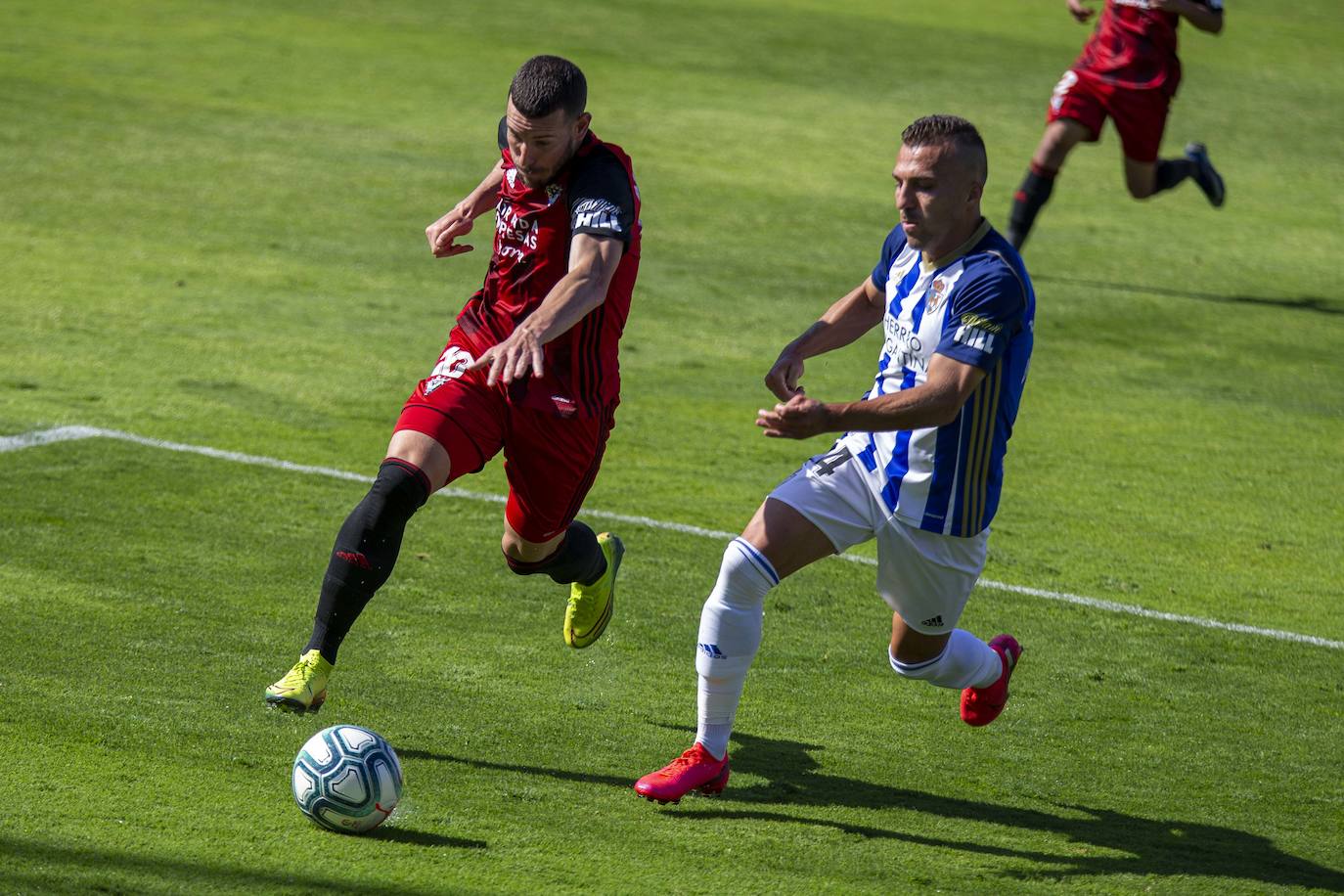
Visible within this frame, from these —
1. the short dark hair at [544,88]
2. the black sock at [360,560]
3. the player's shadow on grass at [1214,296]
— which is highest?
the short dark hair at [544,88]

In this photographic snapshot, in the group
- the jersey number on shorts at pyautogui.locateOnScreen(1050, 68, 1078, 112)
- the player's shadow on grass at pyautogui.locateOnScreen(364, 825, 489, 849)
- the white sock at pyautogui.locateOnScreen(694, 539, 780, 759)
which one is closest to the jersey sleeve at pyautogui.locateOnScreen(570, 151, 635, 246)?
the white sock at pyautogui.locateOnScreen(694, 539, 780, 759)

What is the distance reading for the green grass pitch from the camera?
196 inches

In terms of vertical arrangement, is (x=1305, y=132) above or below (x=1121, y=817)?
below

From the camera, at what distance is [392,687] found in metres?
5.93

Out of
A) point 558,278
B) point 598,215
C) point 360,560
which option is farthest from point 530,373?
point 360,560

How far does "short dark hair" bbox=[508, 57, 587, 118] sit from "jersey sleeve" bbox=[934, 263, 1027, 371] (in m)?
1.38

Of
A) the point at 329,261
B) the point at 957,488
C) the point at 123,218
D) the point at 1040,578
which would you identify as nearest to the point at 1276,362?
the point at 1040,578

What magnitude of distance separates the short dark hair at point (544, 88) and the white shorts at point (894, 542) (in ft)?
4.56

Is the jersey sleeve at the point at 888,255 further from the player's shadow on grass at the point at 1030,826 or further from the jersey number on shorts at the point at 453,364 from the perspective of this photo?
the player's shadow on grass at the point at 1030,826

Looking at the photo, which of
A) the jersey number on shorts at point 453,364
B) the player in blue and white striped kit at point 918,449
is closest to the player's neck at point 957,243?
the player in blue and white striped kit at point 918,449

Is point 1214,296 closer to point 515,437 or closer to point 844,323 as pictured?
point 844,323

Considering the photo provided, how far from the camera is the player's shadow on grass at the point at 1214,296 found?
44.2ft

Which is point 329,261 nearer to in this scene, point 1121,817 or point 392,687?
point 392,687

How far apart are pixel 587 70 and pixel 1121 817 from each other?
1561cm
